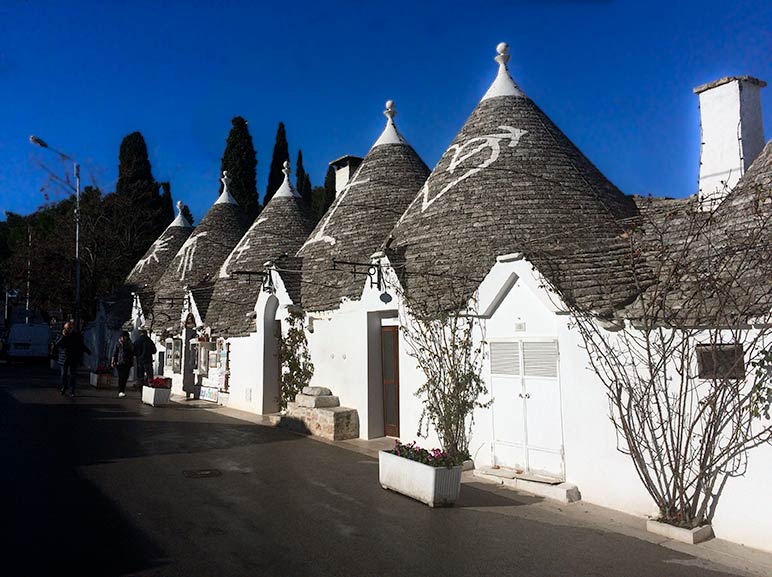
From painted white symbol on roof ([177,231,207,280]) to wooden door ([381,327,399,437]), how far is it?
14760 millimetres

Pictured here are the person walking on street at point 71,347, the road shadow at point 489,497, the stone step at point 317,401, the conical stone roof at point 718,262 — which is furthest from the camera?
the person walking on street at point 71,347

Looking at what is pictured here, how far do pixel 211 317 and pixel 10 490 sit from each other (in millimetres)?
12310

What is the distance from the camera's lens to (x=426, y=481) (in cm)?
732

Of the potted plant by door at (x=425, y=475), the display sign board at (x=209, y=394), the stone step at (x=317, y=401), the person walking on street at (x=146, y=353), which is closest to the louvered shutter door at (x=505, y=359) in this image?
the potted plant by door at (x=425, y=475)

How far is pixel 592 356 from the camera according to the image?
761 centimetres

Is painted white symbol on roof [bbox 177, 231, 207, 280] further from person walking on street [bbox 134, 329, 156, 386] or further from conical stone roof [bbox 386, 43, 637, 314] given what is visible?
conical stone roof [bbox 386, 43, 637, 314]

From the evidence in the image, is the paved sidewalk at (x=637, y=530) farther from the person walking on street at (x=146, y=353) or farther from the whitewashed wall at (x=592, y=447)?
the person walking on street at (x=146, y=353)

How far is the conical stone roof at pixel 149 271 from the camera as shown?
2973 cm

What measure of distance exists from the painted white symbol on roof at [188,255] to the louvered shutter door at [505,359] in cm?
1820

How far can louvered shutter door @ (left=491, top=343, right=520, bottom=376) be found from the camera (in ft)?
29.1

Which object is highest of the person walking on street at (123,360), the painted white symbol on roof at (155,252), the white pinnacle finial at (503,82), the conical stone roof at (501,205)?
the white pinnacle finial at (503,82)

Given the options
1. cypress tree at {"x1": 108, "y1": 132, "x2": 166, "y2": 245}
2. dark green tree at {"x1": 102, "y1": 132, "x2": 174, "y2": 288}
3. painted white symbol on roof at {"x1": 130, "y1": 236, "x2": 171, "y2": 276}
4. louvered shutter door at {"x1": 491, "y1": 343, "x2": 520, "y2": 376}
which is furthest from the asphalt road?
cypress tree at {"x1": 108, "y1": 132, "x2": 166, "y2": 245}

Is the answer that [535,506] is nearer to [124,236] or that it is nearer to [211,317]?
[211,317]

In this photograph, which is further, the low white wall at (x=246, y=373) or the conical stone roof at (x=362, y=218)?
the low white wall at (x=246, y=373)
